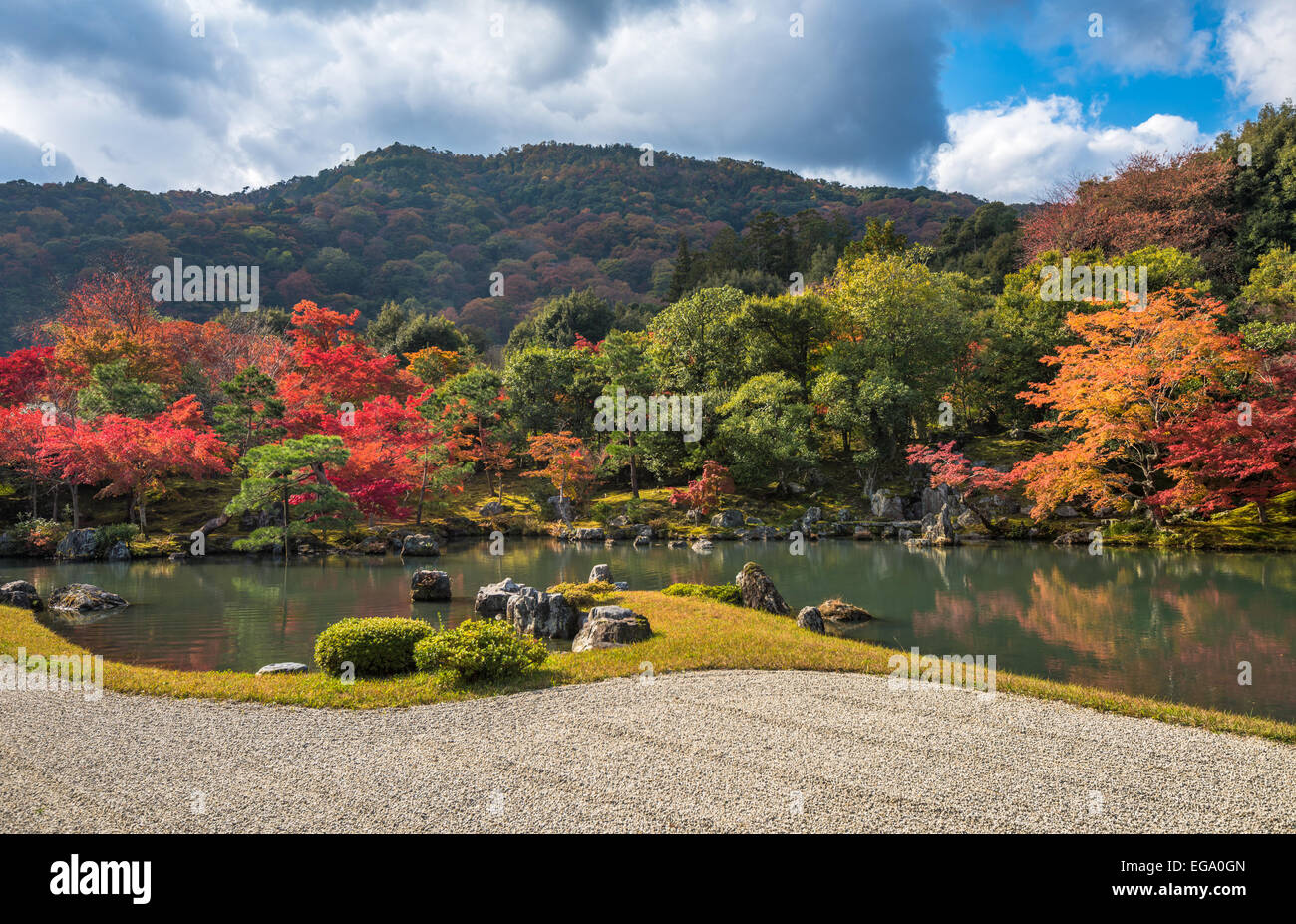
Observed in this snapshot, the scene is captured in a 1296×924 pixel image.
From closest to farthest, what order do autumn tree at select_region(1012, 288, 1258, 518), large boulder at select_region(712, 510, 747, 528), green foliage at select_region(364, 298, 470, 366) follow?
autumn tree at select_region(1012, 288, 1258, 518)
large boulder at select_region(712, 510, 747, 528)
green foliage at select_region(364, 298, 470, 366)

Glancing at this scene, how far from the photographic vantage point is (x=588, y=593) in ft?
50.5

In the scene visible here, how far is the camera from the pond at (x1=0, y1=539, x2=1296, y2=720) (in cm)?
1110

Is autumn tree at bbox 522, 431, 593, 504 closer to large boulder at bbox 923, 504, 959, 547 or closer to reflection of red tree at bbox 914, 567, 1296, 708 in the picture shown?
large boulder at bbox 923, 504, 959, 547

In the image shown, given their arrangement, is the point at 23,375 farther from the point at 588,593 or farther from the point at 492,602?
the point at 588,593

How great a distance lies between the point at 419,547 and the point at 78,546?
1215cm

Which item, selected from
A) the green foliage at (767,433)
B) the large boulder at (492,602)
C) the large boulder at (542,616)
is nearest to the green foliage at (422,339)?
the green foliage at (767,433)

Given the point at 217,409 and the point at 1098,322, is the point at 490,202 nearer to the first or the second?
the point at 217,409

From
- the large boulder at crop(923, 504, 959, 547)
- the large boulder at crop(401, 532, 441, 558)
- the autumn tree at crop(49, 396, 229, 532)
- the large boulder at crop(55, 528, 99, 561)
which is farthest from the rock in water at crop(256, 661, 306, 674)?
the large boulder at crop(923, 504, 959, 547)

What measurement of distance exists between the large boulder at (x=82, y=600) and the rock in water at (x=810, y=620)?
1606 cm

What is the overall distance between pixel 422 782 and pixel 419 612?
1059 cm

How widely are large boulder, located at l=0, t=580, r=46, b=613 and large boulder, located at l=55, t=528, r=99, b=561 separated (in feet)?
30.7

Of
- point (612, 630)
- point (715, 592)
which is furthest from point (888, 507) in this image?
point (612, 630)

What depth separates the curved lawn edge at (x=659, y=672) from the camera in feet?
25.5

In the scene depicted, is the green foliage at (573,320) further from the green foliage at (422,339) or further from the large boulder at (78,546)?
the large boulder at (78,546)
